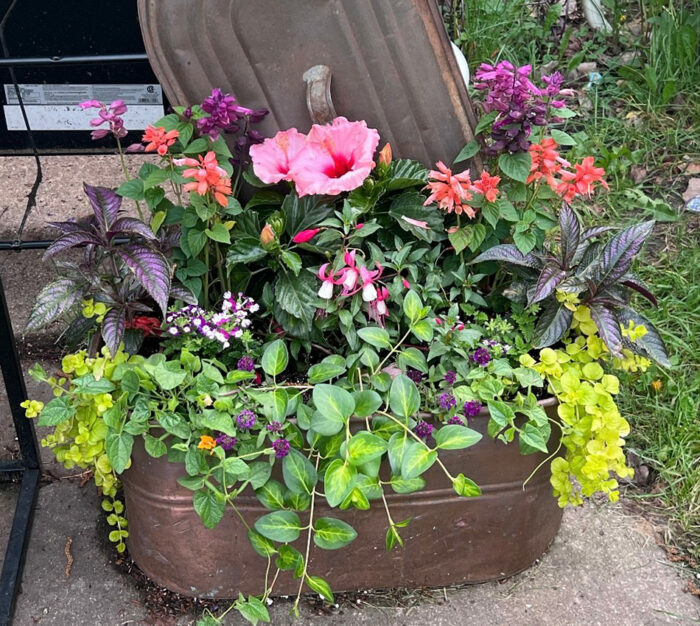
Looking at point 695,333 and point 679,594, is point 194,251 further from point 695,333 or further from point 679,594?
point 695,333

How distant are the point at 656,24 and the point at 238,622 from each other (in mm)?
2612

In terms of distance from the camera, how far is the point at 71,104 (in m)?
2.29

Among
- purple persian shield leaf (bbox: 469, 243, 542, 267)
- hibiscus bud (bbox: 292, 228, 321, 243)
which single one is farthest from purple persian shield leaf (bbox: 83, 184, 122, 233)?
purple persian shield leaf (bbox: 469, 243, 542, 267)

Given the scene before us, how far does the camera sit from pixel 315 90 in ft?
5.21

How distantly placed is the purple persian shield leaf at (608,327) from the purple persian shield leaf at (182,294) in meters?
0.76

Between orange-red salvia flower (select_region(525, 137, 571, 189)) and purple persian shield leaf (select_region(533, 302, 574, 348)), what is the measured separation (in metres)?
0.24

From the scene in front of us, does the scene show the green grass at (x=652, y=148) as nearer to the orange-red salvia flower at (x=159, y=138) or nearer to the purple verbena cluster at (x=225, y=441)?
the purple verbena cluster at (x=225, y=441)

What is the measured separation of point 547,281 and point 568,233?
125 mm

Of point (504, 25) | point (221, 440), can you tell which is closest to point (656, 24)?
point (504, 25)

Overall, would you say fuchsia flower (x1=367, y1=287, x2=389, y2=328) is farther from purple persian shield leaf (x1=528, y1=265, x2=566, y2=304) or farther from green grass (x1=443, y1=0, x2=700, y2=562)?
green grass (x1=443, y1=0, x2=700, y2=562)

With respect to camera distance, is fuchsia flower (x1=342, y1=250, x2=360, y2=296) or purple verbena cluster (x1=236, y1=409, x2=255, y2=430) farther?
fuchsia flower (x1=342, y1=250, x2=360, y2=296)

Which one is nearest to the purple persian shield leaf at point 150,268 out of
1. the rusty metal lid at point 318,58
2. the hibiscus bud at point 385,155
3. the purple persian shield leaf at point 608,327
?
the rusty metal lid at point 318,58

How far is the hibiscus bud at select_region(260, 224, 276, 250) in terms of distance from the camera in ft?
5.03

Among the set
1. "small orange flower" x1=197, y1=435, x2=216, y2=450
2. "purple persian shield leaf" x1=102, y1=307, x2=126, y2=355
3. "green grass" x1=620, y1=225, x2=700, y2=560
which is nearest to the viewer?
"small orange flower" x1=197, y1=435, x2=216, y2=450
